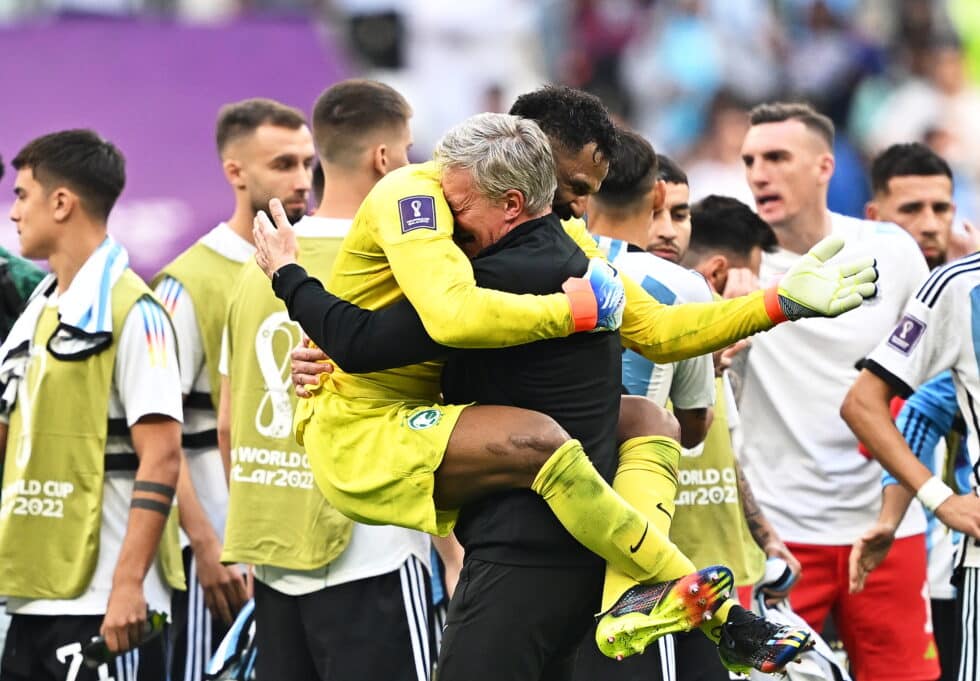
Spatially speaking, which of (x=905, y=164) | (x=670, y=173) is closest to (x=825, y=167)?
(x=905, y=164)

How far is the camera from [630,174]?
5570mm

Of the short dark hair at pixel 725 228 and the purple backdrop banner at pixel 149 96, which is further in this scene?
the purple backdrop banner at pixel 149 96

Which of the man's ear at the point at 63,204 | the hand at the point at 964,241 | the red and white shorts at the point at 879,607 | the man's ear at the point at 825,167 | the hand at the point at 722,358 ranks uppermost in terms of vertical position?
the man's ear at the point at 825,167

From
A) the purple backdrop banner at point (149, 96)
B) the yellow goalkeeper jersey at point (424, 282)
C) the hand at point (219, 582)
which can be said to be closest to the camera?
the yellow goalkeeper jersey at point (424, 282)

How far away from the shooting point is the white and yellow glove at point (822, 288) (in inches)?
169

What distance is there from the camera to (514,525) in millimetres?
4355

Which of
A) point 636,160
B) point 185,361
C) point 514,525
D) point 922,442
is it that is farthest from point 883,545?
point 185,361

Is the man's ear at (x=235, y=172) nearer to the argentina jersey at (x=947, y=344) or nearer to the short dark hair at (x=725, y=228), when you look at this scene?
the short dark hair at (x=725, y=228)

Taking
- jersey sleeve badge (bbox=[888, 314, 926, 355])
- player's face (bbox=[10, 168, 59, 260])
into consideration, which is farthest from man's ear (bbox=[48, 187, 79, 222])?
jersey sleeve badge (bbox=[888, 314, 926, 355])

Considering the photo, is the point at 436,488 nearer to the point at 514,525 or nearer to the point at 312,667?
the point at 514,525

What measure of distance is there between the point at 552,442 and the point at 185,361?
2835 mm

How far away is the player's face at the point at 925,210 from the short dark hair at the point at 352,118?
3237 millimetres

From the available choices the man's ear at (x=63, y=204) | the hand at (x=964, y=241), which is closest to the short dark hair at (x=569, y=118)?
the man's ear at (x=63, y=204)

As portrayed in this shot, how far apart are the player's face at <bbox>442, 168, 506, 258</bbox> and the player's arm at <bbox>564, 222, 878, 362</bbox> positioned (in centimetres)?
36
